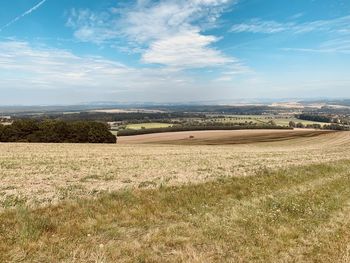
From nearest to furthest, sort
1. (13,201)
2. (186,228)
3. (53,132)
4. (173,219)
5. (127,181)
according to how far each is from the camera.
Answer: (186,228) → (173,219) → (13,201) → (127,181) → (53,132)

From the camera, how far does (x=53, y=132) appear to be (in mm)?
79812

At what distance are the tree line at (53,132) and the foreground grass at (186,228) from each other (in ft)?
225

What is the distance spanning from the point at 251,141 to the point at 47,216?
72.5m

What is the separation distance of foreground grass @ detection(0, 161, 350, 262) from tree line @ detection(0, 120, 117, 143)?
225 ft

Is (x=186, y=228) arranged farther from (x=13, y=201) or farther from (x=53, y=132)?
(x=53, y=132)

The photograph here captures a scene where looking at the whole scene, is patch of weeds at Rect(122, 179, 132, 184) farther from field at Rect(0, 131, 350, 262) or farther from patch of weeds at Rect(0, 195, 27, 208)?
patch of weeds at Rect(0, 195, 27, 208)

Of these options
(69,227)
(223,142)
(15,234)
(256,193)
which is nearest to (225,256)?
(69,227)

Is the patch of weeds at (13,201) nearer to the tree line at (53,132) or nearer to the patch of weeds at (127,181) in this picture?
the patch of weeds at (127,181)

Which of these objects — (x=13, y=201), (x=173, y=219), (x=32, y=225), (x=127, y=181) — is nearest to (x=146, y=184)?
(x=127, y=181)

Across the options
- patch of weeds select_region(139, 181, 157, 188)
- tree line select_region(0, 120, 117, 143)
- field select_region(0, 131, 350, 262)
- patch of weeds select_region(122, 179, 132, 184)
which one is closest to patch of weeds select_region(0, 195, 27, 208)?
field select_region(0, 131, 350, 262)

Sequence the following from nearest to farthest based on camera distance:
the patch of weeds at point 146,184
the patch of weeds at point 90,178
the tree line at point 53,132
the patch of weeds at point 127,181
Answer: the patch of weeds at point 146,184 → the patch of weeds at point 127,181 → the patch of weeds at point 90,178 → the tree line at point 53,132

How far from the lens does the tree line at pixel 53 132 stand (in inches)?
3095

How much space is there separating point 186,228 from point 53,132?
75.0 meters

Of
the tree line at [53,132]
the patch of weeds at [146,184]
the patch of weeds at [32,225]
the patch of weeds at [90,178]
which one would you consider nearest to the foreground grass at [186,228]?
the patch of weeds at [32,225]
